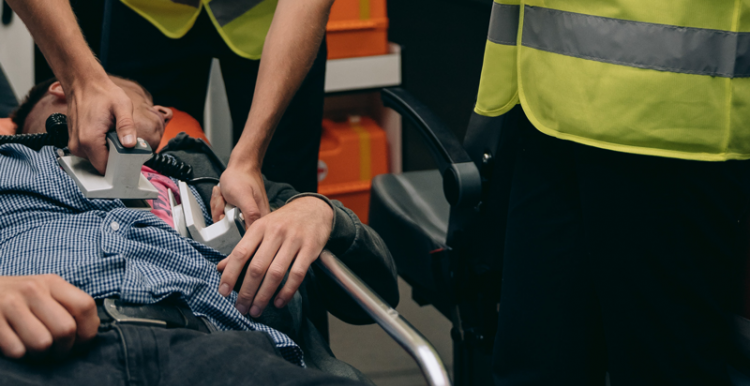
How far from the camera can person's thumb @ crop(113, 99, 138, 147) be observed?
887 millimetres

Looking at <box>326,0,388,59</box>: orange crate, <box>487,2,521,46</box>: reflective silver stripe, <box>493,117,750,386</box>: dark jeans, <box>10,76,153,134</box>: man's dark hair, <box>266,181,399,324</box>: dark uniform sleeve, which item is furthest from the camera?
<box>326,0,388,59</box>: orange crate

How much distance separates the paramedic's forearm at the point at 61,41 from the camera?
0.97m

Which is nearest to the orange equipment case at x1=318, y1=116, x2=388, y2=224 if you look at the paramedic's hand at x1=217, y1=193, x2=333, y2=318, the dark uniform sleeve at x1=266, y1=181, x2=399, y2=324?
the dark uniform sleeve at x1=266, y1=181, x2=399, y2=324

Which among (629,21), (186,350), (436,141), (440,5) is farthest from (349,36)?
(186,350)

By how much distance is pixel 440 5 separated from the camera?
2775mm

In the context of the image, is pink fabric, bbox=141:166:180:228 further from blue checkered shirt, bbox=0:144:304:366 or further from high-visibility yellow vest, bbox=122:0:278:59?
high-visibility yellow vest, bbox=122:0:278:59

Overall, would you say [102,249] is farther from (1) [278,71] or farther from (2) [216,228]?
(1) [278,71]

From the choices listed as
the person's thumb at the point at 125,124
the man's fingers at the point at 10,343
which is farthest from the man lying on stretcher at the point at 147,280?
the person's thumb at the point at 125,124

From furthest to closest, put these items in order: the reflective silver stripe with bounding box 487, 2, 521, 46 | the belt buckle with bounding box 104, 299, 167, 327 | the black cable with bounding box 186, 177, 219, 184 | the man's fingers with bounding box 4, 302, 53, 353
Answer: the black cable with bounding box 186, 177, 219, 184 < the reflective silver stripe with bounding box 487, 2, 521, 46 < the belt buckle with bounding box 104, 299, 167, 327 < the man's fingers with bounding box 4, 302, 53, 353

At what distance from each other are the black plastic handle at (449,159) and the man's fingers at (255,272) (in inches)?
15.1

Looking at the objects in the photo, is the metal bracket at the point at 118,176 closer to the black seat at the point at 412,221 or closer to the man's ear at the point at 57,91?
the man's ear at the point at 57,91

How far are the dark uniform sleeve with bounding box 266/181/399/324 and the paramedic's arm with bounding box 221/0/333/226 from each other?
0.33 feet

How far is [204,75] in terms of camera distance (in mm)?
1576

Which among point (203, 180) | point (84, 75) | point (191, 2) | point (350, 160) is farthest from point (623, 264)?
point (350, 160)
